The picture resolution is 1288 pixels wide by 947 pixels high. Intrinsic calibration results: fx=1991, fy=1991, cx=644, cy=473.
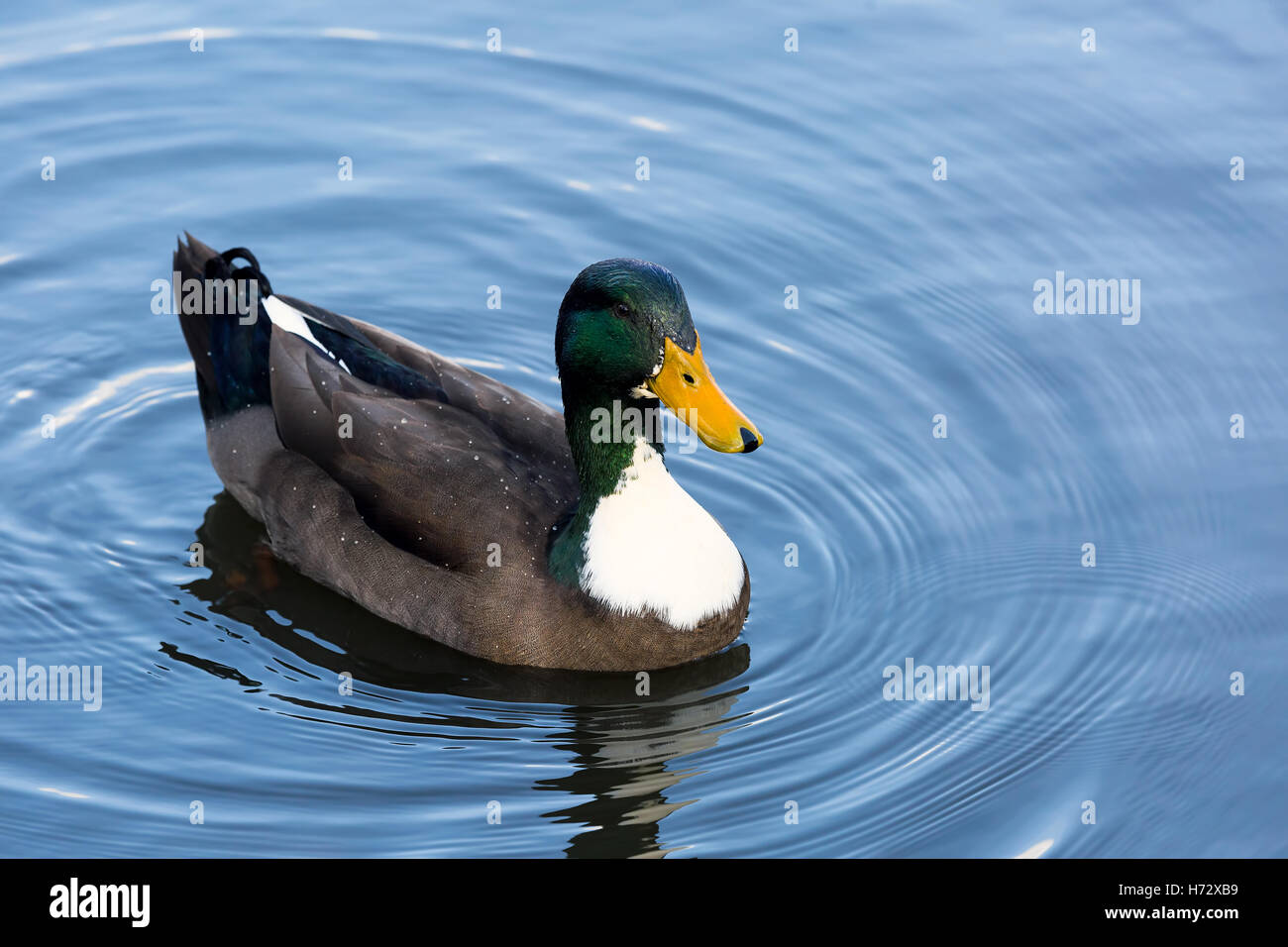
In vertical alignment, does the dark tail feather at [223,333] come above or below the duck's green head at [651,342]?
above

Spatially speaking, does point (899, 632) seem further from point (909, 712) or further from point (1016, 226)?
point (1016, 226)

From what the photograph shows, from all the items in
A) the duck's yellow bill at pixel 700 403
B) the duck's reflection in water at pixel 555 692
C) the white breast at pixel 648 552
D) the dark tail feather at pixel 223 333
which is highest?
the dark tail feather at pixel 223 333

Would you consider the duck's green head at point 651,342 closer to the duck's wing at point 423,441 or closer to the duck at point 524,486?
the duck at point 524,486

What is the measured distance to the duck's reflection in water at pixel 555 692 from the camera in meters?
9.10

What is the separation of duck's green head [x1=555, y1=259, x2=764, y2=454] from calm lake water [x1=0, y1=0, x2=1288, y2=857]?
1.39 metres

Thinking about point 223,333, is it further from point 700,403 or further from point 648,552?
point 700,403

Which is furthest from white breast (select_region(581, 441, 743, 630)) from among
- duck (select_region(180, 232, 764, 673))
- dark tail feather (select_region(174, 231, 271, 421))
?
dark tail feather (select_region(174, 231, 271, 421))

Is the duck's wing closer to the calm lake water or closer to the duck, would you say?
the duck

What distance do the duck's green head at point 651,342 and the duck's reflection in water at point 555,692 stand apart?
1340 millimetres

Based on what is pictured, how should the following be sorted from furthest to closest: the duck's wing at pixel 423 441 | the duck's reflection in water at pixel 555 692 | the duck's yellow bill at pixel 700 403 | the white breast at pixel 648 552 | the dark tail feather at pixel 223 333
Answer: the dark tail feather at pixel 223 333
the duck's wing at pixel 423 441
the white breast at pixel 648 552
the duck's yellow bill at pixel 700 403
the duck's reflection in water at pixel 555 692

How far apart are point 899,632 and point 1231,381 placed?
119 inches

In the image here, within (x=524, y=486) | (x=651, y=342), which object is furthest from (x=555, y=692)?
(x=651, y=342)

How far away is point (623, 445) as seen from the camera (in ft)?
31.4

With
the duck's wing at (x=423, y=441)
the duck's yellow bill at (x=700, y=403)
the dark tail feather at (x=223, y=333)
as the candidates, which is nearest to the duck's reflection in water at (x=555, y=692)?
the duck's wing at (x=423, y=441)
